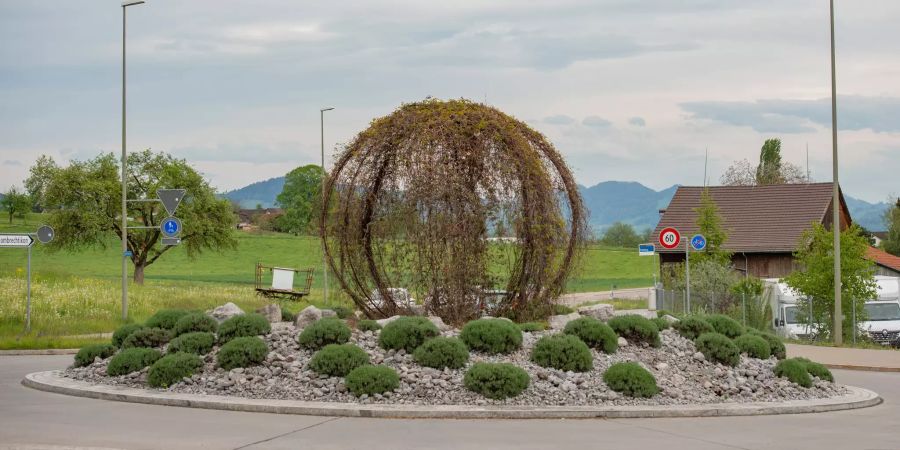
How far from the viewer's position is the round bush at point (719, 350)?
16.6 m

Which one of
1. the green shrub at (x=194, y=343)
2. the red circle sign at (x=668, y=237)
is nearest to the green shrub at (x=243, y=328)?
the green shrub at (x=194, y=343)

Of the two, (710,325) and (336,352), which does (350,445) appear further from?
(710,325)

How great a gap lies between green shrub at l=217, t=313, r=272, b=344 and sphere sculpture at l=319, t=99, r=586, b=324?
3.00 m

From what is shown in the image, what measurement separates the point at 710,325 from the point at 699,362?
166 cm

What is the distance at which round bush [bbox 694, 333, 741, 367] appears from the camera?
16578 mm

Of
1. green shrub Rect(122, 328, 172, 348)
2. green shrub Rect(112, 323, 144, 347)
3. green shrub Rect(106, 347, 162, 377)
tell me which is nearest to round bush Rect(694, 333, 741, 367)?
green shrub Rect(106, 347, 162, 377)

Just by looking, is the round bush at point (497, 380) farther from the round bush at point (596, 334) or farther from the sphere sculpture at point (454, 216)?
the sphere sculpture at point (454, 216)

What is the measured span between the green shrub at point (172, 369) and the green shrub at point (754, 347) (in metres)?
8.42

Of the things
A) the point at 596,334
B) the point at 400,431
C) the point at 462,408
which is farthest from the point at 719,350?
the point at 400,431

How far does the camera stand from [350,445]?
11586mm

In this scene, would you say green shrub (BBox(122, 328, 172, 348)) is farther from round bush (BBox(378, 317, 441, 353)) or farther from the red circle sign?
the red circle sign

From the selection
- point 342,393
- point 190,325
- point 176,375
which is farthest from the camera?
point 190,325

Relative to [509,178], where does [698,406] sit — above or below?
below

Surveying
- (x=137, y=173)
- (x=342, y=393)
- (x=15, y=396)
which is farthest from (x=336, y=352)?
(x=137, y=173)
